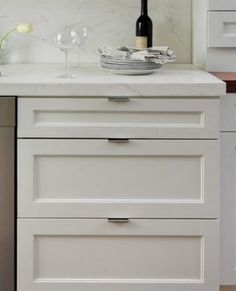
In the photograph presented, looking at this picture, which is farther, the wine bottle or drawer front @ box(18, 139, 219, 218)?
the wine bottle

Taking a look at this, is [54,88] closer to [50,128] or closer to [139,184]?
[50,128]

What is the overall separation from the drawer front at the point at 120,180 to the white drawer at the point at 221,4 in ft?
2.25

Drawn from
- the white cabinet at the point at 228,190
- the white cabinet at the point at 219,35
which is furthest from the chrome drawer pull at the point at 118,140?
the white cabinet at the point at 219,35

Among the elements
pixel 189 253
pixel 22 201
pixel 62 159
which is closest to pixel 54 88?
pixel 62 159

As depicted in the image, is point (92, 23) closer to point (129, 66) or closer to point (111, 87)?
point (129, 66)

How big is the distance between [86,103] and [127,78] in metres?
0.23

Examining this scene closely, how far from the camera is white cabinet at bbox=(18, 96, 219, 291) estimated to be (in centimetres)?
222

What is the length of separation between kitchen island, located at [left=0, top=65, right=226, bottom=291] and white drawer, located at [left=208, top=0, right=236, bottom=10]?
0.47 m

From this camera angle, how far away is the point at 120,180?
2264mm

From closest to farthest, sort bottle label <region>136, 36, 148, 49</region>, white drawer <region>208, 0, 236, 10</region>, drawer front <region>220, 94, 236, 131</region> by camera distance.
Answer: drawer front <region>220, 94, 236, 131</region>
white drawer <region>208, 0, 236, 10</region>
bottle label <region>136, 36, 148, 49</region>

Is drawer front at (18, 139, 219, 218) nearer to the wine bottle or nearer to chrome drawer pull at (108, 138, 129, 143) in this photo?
chrome drawer pull at (108, 138, 129, 143)

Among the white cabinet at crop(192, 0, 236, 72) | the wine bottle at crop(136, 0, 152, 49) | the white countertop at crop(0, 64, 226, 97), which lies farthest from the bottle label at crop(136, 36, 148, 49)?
the white countertop at crop(0, 64, 226, 97)

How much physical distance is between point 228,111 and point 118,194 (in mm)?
519

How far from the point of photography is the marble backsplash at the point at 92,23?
9.72ft
